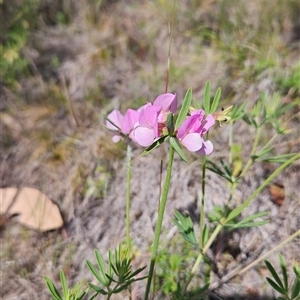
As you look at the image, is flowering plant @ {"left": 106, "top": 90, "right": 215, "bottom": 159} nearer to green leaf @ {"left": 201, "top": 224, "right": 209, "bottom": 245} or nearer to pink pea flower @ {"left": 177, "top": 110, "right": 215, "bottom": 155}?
pink pea flower @ {"left": 177, "top": 110, "right": 215, "bottom": 155}

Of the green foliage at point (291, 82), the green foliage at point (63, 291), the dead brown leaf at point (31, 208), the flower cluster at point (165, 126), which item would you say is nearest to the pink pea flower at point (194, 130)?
the flower cluster at point (165, 126)

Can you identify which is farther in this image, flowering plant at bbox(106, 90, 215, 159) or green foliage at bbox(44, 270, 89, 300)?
green foliage at bbox(44, 270, 89, 300)

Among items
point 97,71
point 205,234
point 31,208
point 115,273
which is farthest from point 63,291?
point 97,71

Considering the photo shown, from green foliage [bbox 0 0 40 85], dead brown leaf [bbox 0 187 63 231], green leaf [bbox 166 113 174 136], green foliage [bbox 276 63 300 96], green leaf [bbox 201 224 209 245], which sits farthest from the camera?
green foliage [bbox 0 0 40 85]

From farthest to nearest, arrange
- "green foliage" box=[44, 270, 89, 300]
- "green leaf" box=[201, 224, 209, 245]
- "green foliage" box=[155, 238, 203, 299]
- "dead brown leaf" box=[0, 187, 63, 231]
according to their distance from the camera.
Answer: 1. "dead brown leaf" box=[0, 187, 63, 231]
2. "green foliage" box=[155, 238, 203, 299]
3. "green leaf" box=[201, 224, 209, 245]
4. "green foliage" box=[44, 270, 89, 300]

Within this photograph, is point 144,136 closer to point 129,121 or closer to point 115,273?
point 129,121

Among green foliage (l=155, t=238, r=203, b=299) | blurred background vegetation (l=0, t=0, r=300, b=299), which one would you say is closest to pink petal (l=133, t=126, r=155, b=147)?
green foliage (l=155, t=238, r=203, b=299)
